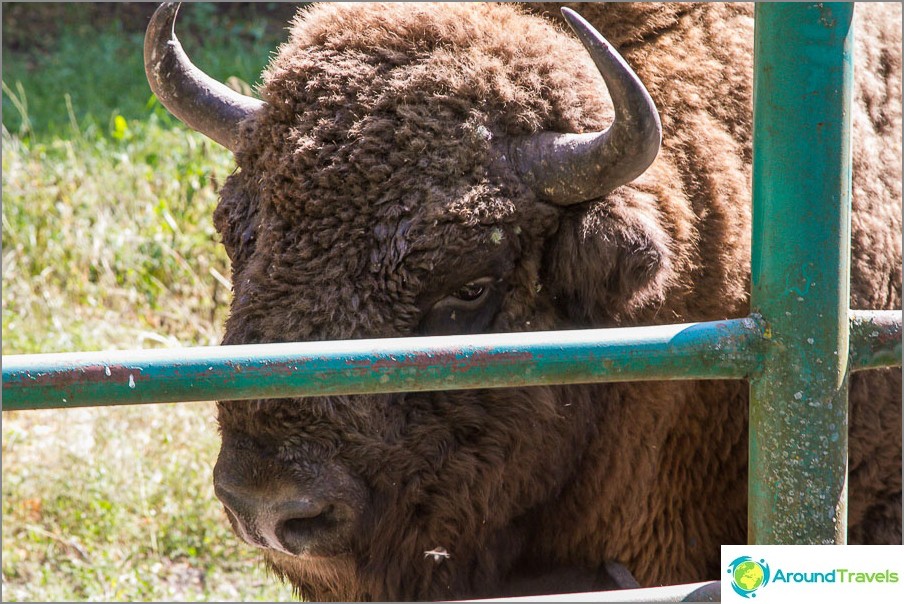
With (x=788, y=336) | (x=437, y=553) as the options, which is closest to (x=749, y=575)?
(x=788, y=336)

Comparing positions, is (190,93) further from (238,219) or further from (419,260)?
(419,260)

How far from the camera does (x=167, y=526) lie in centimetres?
459

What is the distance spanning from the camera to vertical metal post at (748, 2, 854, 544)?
5.35 feet

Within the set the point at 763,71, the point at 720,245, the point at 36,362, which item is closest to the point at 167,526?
the point at 720,245

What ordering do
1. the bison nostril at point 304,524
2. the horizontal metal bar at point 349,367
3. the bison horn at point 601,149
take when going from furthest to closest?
the bison nostril at point 304,524, the bison horn at point 601,149, the horizontal metal bar at point 349,367

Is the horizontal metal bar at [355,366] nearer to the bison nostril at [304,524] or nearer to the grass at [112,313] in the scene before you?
the bison nostril at [304,524]

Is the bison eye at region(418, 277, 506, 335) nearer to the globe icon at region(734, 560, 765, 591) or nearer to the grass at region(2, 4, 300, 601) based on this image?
the globe icon at region(734, 560, 765, 591)

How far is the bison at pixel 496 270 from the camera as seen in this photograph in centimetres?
250

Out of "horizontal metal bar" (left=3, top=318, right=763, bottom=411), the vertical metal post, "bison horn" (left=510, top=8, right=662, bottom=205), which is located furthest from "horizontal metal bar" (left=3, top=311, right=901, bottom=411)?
"bison horn" (left=510, top=8, right=662, bottom=205)

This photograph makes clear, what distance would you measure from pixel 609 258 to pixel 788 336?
103 centimetres

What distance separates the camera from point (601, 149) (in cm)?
245

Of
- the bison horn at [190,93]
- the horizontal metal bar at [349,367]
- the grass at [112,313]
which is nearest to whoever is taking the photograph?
the horizontal metal bar at [349,367]

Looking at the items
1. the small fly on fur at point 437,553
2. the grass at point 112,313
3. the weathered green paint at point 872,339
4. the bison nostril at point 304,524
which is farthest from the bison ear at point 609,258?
the grass at point 112,313

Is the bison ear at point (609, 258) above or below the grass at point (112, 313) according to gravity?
above
